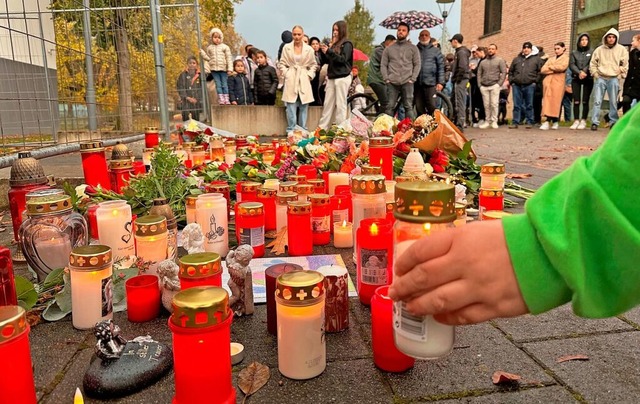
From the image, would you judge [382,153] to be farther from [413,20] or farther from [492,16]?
[492,16]

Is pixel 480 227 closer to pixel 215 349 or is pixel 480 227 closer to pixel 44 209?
pixel 215 349

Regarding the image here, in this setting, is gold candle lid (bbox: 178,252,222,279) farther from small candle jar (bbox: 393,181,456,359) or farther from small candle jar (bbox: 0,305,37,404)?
small candle jar (bbox: 393,181,456,359)

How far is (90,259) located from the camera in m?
1.89

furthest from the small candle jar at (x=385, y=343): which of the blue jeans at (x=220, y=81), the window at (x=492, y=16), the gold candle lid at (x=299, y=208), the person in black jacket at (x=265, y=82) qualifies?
the window at (x=492, y=16)

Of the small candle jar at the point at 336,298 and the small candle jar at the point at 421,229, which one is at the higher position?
the small candle jar at the point at 421,229

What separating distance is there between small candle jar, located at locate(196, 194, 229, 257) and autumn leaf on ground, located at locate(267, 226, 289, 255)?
0.30m

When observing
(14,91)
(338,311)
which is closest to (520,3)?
(14,91)

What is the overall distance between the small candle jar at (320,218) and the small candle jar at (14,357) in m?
1.78

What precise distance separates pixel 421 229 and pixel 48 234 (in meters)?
1.90

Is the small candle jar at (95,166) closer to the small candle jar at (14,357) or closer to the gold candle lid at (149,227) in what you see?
the gold candle lid at (149,227)

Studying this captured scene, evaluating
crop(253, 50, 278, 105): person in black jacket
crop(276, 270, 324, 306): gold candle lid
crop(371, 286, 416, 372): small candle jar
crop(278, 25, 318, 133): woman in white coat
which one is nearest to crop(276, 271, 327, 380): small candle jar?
crop(276, 270, 324, 306): gold candle lid

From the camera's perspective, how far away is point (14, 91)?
505 centimetres

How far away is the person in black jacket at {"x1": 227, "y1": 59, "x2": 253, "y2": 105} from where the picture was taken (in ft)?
38.4

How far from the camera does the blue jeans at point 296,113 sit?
33.5 feet
